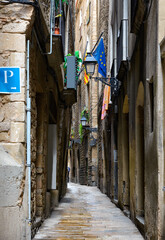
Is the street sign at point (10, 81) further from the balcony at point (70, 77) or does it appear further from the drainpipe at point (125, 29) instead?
the balcony at point (70, 77)

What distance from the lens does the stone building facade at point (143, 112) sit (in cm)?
511

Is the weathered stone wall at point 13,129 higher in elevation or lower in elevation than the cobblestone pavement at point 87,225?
higher

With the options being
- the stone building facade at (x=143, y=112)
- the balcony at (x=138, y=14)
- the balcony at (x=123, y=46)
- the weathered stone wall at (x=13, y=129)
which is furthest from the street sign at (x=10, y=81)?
the balcony at (x=123, y=46)

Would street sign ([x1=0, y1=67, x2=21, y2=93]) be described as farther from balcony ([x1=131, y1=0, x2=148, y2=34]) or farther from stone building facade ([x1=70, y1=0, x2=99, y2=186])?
stone building facade ([x1=70, y1=0, x2=99, y2=186])

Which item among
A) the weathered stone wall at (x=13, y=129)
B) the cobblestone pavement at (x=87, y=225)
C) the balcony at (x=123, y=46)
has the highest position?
the balcony at (x=123, y=46)

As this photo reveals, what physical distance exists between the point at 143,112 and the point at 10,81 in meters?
3.21

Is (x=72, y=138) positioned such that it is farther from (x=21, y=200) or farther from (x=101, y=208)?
(x=21, y=200)

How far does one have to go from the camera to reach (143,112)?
7664 millimetres

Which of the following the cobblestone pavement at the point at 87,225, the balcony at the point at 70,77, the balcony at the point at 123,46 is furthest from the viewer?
the balcony at the point at 70,77

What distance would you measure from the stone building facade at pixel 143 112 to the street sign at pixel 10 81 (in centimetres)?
176

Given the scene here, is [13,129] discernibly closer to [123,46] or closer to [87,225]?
[87,225]

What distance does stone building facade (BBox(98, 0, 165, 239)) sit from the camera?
5105 millimetres

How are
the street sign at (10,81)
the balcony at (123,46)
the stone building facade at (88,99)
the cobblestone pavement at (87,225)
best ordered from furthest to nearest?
the stone building facade at (88,99), the balcony at (123,46), the cobblestone pavement at (87,225), the street sign at (10,81)

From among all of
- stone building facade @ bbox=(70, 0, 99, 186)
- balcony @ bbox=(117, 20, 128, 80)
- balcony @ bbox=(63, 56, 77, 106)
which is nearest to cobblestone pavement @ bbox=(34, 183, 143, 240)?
balcony @ bbox=(117, 20, 128, 80)
